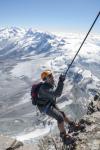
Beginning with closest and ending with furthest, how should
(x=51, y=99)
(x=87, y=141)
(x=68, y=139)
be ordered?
1. (x=87, y=141)
2. (x=68, y=139)
3. (x=51, y=99)

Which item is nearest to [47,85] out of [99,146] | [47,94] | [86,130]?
[47,94]

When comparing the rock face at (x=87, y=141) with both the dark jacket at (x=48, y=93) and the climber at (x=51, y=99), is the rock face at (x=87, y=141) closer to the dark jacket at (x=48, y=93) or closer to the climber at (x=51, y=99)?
the climber at (x=51, y=99)

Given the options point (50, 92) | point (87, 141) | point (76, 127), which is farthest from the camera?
point (76, 127)

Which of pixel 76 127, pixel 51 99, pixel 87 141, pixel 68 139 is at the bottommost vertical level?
pixel 76 127

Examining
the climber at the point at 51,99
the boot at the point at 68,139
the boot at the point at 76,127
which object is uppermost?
the climber at the point at 51,99

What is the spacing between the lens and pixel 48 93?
14.8m

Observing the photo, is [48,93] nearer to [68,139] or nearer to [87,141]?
[68,139]

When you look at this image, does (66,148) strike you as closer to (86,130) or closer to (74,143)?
(74,143)

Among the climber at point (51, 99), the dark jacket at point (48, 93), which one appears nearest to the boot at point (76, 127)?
the climber at point (51, 99)

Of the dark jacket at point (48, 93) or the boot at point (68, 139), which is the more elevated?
the dark jacket at point (48, 93)

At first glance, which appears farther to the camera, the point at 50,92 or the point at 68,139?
the point at 68,139

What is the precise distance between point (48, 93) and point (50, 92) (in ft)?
0.42

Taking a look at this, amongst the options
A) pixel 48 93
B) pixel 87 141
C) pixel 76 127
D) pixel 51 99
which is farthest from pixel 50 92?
pixel 76 127

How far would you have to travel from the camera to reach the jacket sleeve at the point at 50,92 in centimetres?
1457
